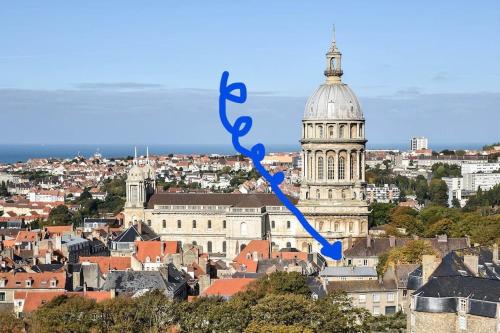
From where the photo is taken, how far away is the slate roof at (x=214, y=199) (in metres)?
74.1

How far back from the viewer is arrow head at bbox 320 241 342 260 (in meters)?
63.8

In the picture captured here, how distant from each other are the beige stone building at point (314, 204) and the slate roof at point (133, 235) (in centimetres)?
304

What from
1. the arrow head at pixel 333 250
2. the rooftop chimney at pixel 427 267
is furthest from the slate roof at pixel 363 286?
the arrow head at pixel 333 250

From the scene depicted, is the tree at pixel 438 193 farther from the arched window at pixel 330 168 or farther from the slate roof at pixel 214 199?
the arched window at pixel 330 168

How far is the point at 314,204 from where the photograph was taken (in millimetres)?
70062

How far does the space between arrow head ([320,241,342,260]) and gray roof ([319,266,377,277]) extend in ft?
24.1

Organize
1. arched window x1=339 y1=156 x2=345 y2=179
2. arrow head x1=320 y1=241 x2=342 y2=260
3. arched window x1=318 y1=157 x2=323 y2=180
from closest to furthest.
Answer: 1. arrow head x1=320 y1=241 x2=342 y2=260
2. arched window x1=339 y1=156 x2=345 y2=179
3. arched window x1=318 y1=157 x2=323 y2=180

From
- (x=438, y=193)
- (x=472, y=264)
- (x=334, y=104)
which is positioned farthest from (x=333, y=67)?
(x=438, y=193)

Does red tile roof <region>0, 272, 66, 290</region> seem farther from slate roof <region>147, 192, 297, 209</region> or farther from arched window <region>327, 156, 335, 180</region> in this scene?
slate roof <region>147, 192, 297, 209</region>

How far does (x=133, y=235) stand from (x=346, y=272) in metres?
17.9

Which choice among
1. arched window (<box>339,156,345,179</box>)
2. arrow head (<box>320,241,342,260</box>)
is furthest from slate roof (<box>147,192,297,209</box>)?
arrow head (<box>320,241,342,260</box>)

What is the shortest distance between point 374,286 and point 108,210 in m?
67.8

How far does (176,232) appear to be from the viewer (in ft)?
247

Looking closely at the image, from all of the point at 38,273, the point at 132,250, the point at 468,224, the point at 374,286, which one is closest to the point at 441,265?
the point at 374,286
